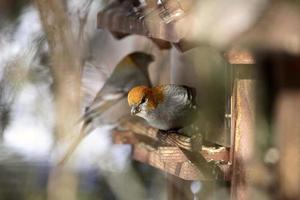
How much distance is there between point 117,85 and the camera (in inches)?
134

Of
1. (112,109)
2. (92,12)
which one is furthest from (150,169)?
(92,12)

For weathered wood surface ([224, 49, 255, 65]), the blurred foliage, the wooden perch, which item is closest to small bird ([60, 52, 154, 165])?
the blurred foliage

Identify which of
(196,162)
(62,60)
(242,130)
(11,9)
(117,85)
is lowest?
(196,162)

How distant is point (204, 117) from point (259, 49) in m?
0.78

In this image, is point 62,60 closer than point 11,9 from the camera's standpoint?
Yes

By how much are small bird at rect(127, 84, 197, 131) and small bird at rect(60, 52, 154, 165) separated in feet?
2.07

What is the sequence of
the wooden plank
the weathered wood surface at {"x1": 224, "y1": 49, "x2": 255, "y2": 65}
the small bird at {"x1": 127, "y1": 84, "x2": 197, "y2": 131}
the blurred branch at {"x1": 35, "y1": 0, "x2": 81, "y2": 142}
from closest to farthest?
the weathered wood surface at {"x1": 224, "y1": 49, "x2": 255, "y2": 65} → the wooden plank → the small bird at {"x1": 127, "y1": 84, "x2": 197, "y2": 131} → the blurred branch at {"x1": 35, "y1": 0, "x2": 81, "y2": 142}

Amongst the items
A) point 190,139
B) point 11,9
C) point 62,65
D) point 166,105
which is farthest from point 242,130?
point 11,9

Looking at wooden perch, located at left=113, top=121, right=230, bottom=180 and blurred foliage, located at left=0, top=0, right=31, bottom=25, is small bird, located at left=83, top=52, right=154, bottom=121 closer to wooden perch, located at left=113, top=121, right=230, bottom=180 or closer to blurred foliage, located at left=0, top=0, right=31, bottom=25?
blurred foliage, located at left=0, top=0, right=31, bottom=25

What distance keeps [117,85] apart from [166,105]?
2.92 ft

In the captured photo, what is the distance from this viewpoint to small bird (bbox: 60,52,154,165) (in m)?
3.20

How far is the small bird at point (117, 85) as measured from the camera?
3199mm

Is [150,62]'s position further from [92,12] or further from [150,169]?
[150,169]

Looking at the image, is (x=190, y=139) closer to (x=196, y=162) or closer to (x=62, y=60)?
(x=196, y=162)
